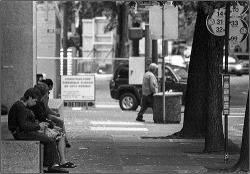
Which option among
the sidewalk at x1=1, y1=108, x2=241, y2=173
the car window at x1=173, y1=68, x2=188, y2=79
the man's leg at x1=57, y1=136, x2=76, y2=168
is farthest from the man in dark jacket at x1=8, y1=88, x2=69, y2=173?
the car window at x1=173, y1=68, x2=188, y2=79

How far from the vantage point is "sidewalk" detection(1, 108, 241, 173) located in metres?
13.8

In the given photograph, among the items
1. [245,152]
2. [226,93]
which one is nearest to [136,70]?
[226,93]

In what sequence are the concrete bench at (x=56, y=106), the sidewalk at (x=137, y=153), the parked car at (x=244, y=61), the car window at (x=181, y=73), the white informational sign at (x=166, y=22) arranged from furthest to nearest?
the parked car at (x=244, y=61) < the car window at (x=181, y=73) < the white informational sign at (x=166, y=22) < the concrete bench at (x=56, y=106) < the sidewalk at (x=137, y=153)

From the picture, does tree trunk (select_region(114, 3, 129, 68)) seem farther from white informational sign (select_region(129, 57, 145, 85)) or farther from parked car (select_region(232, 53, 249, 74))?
parked car (select_region(232, 53, 249, 74))

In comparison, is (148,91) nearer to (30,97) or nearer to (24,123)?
(30,97)

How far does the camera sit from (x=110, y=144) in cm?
1720

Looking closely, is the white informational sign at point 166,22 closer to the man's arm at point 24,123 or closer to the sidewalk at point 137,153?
the sidewalk at point 137,153

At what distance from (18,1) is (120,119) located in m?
4.74

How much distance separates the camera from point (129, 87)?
1085 inches

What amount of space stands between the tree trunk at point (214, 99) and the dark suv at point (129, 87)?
38.1ft

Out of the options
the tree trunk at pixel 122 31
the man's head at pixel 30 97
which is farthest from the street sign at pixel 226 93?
the tree trunk at pixel 122 31

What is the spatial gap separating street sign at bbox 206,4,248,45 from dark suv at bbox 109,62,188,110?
11.0m

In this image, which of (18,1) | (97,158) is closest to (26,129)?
(97,158)

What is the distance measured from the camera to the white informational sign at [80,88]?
91.8 feet
